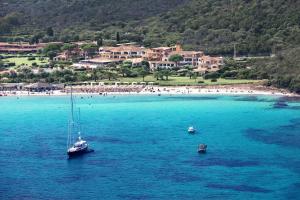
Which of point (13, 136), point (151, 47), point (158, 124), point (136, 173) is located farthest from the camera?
point (151, 47)

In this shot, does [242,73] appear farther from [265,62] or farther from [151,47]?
[151,47]

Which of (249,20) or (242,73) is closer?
(242,73)

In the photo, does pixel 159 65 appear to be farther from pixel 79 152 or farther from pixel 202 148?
pixel 79 152

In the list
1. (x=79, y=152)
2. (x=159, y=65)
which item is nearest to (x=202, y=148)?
(x=79, y=152)

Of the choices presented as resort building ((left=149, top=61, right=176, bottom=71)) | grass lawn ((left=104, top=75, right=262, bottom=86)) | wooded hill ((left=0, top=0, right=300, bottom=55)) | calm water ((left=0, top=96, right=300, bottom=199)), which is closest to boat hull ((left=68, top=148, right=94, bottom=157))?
calm water ((left=0, top=96, right=300, bottom=199))

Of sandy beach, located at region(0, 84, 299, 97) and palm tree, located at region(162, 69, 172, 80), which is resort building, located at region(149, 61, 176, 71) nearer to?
palm tree, located at region(162, 69, 172, 80)

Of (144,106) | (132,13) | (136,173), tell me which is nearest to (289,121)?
(144,106)
